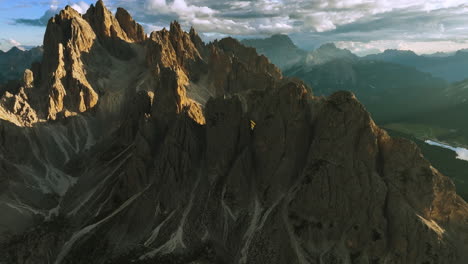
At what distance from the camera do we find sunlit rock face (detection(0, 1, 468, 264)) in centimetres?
6384

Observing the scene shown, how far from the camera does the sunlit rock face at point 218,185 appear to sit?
209 ft

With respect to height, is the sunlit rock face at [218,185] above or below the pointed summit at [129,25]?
below

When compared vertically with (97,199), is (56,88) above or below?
above

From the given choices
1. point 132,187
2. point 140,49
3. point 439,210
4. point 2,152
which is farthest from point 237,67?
point 439,210

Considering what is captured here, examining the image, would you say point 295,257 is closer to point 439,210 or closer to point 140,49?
point 439,210

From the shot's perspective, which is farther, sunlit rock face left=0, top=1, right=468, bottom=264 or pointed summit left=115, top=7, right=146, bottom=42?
pointed summit left=115, top=7, right=146, bottom=42

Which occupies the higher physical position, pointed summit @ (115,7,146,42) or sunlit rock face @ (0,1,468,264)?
pointed summit @ (115,7,146,42)

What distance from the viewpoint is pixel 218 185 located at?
82.6 m

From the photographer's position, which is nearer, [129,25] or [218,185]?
[218,185]

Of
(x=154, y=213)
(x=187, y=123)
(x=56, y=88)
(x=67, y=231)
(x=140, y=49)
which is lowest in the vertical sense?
(x=67, y=231)

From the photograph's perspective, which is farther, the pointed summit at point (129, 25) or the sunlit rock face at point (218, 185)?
the pointed summit at point (129, 25)

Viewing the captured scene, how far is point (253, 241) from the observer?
68.8 meters

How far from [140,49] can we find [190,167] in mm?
110491

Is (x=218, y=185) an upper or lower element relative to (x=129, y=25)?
lower
